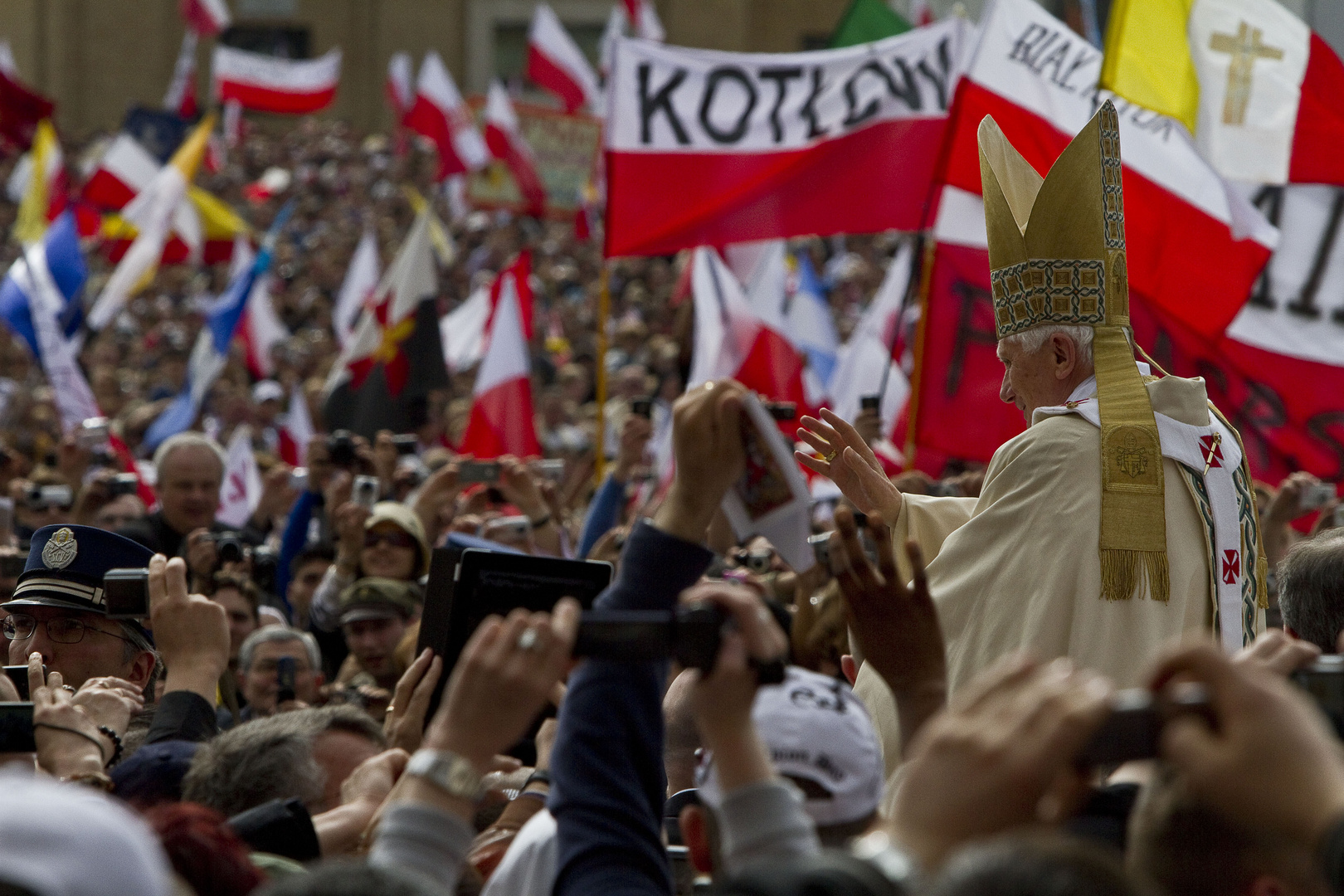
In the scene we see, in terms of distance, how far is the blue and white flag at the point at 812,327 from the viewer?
37.3 feet

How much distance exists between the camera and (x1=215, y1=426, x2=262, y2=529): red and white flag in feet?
28.9

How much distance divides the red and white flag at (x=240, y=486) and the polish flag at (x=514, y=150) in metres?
12.1

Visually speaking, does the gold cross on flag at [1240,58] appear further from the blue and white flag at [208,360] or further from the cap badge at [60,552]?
the blue and white flag at [208,360]

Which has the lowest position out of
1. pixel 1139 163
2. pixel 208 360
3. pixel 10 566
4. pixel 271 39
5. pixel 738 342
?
pixel 208 360

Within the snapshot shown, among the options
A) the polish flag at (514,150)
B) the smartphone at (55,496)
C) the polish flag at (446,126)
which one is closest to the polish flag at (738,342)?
the smartphone at (55,496)

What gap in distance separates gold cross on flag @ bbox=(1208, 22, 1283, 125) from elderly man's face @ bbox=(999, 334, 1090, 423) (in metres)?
3.41

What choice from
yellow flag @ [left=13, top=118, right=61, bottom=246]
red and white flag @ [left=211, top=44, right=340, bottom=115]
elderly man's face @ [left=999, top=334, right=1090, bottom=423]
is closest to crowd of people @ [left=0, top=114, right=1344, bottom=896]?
elderly man's face @ [left=999, top=334, right=1090, bottom=423]

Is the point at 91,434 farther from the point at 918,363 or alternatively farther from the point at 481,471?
the point at 918,363

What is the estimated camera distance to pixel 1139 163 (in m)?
7.11

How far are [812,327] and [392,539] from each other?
17.6ft

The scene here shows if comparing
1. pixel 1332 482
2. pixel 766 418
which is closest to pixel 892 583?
pixel 766 418

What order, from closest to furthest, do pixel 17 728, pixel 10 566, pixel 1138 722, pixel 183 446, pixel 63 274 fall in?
pixel 1138 722 < pixel 17 728 < pixel 10 566 < pixel 183 446 < pixel 63 274

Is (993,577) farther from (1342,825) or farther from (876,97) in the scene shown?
(876,97)

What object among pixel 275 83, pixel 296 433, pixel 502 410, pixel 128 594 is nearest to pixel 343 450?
pixel 502 410
